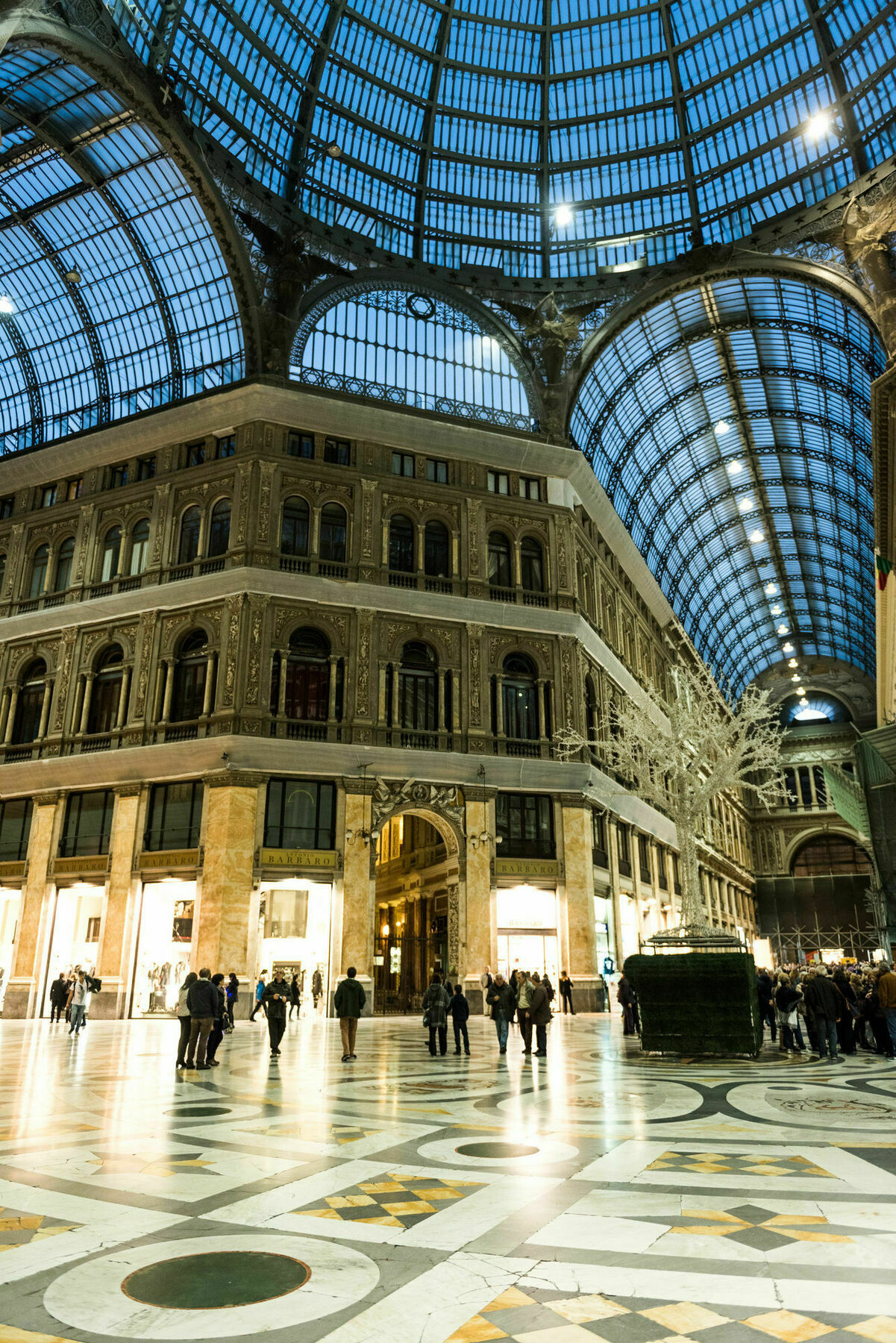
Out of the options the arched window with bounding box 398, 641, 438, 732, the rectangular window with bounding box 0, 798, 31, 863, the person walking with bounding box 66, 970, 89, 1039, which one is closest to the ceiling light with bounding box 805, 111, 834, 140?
the arched window with bounding box 398, 641, 438, 732

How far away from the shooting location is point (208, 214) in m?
30.1

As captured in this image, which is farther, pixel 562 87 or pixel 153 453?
pixel 562 87

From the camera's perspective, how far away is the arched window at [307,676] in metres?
28.6

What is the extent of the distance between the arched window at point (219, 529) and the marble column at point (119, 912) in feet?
26.0

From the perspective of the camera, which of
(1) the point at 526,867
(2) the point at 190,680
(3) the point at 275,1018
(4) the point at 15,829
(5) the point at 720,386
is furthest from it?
(5) the point at 720,386

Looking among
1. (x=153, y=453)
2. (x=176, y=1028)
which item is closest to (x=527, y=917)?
(x=176, y=1028)

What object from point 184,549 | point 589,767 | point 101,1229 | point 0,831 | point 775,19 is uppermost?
point 775,19

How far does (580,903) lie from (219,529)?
16772 millimetres

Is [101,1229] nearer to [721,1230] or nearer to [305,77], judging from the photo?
[721,1230]

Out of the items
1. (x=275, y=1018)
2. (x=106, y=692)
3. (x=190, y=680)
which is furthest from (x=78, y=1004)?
(x=106, y=692)

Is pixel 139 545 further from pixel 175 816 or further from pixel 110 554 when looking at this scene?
pixel 175 816

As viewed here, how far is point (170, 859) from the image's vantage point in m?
27.2

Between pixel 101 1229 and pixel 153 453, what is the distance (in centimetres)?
3066

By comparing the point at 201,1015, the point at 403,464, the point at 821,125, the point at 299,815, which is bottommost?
the point at 201,1015
